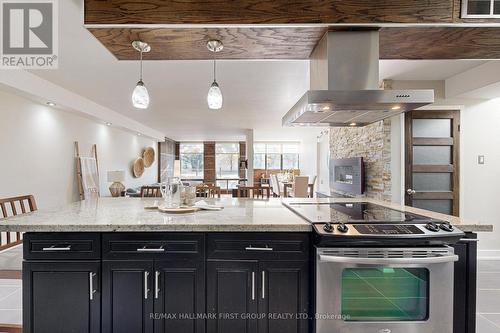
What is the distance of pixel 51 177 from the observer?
4766 mm

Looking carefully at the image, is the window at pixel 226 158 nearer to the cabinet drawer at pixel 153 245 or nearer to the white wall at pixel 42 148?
the white wall at pixel 42 148

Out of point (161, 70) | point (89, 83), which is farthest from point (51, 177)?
point (161, 70)

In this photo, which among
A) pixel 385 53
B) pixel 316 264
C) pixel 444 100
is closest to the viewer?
pixel 316 264

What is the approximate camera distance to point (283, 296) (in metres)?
1.66

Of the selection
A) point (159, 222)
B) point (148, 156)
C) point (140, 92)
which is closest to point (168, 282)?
point (159, 222)

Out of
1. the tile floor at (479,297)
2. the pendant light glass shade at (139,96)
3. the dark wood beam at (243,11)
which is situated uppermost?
the dark wood beam at (243,11)

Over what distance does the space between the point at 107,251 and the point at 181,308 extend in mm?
536

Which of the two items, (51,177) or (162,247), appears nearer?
(162,247)

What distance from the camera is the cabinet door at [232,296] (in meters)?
1.65

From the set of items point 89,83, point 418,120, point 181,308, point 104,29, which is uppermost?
point 89,83

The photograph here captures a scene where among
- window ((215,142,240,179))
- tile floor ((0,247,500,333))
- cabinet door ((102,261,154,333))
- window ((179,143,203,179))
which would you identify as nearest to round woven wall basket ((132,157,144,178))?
window ((179,143,203,179))

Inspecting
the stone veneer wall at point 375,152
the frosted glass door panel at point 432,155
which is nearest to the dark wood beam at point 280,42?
the stone veneer wall at point 375,152

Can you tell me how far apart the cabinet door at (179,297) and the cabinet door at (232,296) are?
0.06 meters

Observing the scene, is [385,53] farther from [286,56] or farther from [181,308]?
[181,308]
